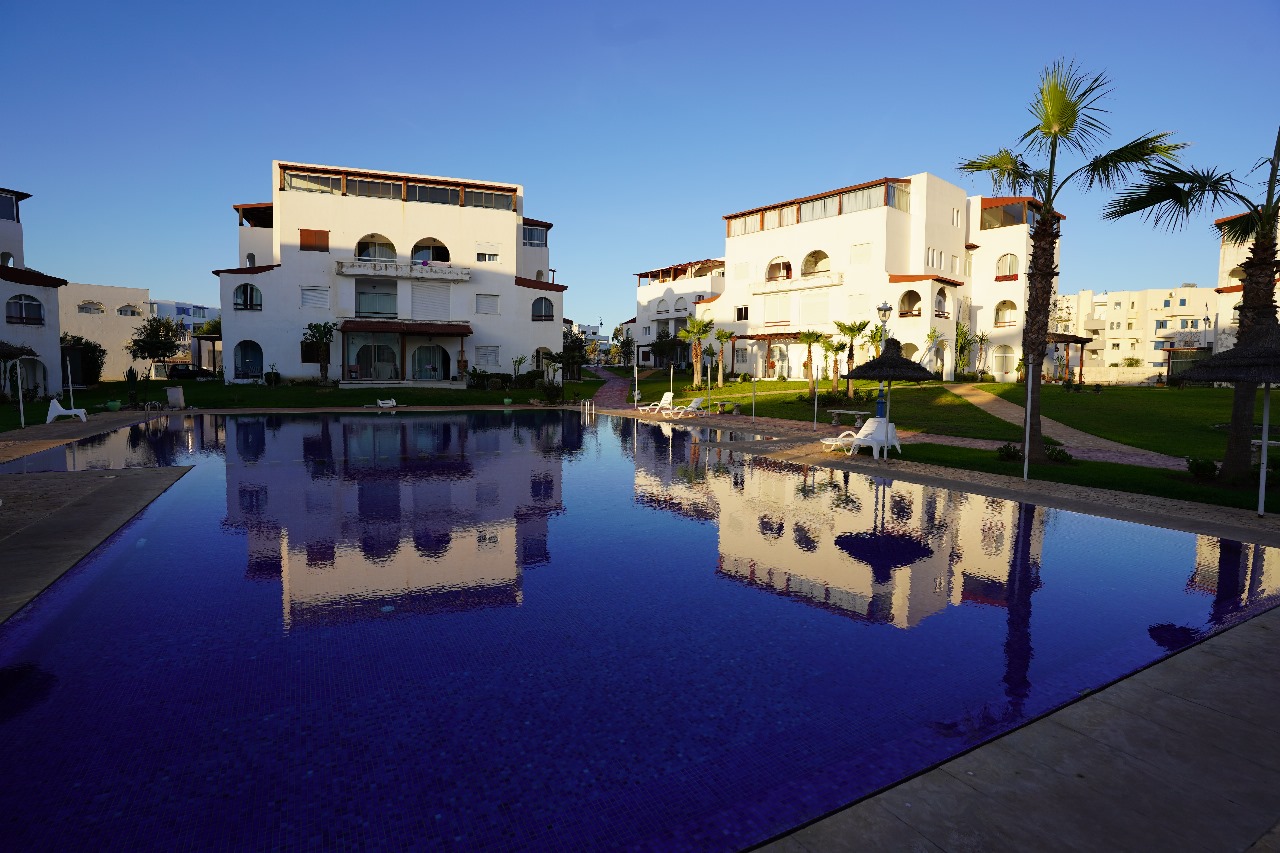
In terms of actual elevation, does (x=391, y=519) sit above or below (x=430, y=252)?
below

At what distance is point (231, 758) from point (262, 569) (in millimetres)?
4049

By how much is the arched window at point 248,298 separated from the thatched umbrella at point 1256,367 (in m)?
46.2

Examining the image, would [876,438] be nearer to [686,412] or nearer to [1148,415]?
[686,412]

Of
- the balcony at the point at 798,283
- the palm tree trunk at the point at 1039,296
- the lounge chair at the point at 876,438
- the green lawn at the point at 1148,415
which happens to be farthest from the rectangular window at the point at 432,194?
the palm tree trunk at the point at 1039,296

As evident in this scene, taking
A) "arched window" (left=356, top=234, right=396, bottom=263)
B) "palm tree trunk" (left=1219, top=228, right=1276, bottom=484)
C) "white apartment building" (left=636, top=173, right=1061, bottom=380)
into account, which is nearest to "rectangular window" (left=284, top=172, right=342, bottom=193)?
"arched window" (left=356, top=234, right=396, bottom=263)

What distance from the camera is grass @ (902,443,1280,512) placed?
11375 millimetres

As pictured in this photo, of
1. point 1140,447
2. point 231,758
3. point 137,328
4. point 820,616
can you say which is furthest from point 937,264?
point 137,328

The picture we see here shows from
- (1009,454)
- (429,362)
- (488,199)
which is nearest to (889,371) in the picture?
(1009,454)

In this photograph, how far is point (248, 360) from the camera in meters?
43.3

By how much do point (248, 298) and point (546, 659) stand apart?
149ft

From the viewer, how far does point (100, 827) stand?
321 cm

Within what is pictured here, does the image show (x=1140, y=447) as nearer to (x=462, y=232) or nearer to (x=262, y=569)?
(x=262, y=569)

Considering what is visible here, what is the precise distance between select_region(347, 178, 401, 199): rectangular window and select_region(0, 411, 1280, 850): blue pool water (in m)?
39.6

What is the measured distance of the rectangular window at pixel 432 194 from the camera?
4597cm
